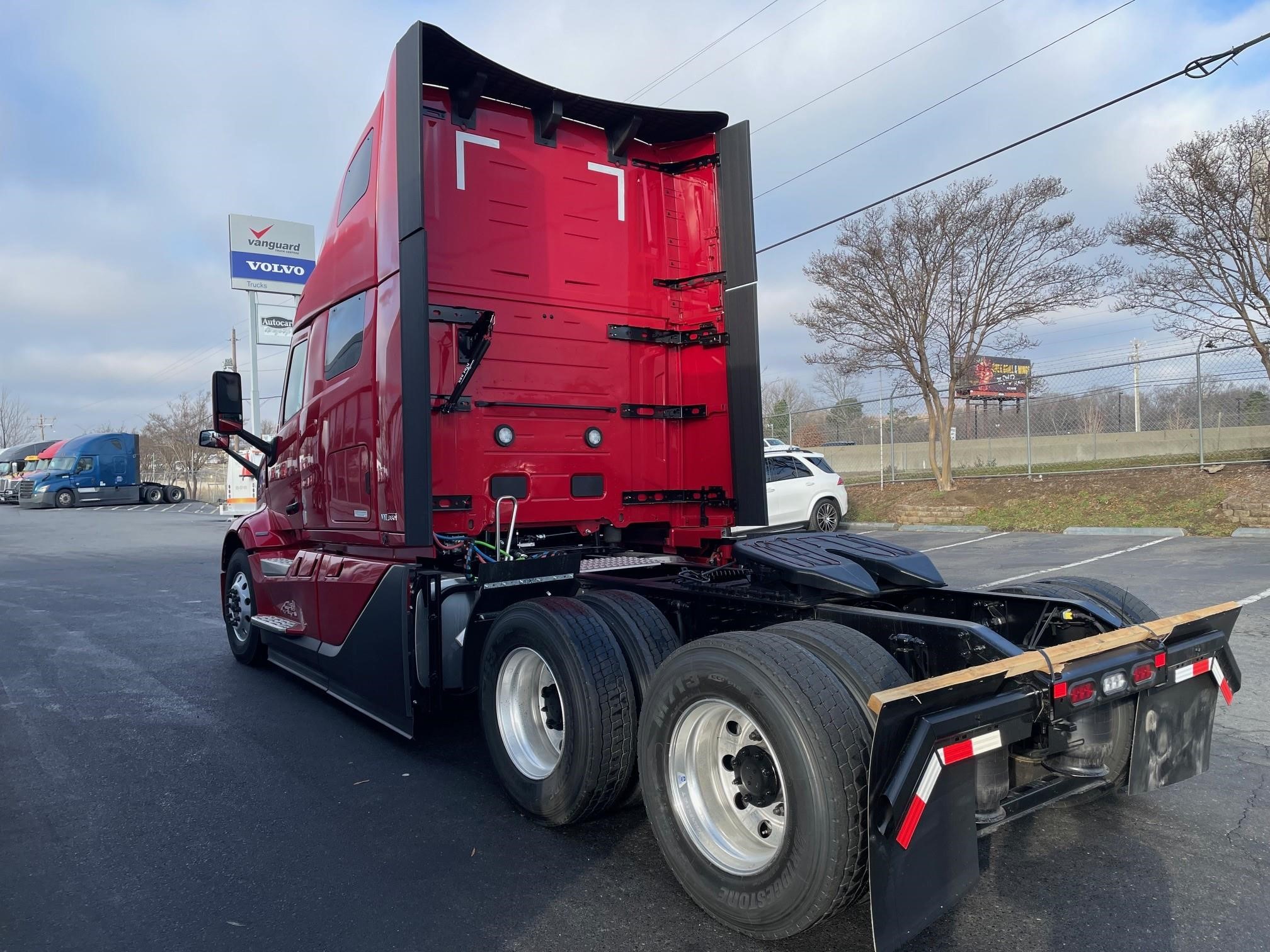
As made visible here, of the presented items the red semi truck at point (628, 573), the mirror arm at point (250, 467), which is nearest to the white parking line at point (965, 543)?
the red semi truck at point (628, 573)

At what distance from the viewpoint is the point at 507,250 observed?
510 centimetres

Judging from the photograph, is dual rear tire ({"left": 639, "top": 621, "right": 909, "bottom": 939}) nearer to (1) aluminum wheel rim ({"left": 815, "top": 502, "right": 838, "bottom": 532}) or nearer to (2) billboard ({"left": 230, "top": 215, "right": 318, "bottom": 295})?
(1) aluminum wheel rim ({"left": 815, "top": 502, "right": 838, "bottom": 532})

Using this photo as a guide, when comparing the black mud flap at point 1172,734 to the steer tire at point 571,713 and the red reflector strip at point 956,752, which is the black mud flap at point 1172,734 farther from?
the steer tire at point 571,713

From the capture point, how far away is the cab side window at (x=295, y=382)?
6.03m

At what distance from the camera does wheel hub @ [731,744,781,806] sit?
9.35 feet

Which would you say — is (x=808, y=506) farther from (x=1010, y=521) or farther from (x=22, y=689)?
(x=22, y=689)

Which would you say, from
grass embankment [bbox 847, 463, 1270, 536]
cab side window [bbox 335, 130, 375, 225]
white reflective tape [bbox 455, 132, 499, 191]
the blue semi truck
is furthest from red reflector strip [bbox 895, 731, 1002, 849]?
the blue semi truck

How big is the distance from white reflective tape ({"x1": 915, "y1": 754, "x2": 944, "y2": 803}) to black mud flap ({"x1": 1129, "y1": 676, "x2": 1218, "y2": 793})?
47.6 inches

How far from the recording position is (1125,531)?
13.7 m

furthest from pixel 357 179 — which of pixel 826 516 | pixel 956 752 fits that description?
pixel 826 516

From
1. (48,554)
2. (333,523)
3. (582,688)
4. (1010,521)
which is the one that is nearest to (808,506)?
(1010,521)

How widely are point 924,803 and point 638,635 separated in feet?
5.34

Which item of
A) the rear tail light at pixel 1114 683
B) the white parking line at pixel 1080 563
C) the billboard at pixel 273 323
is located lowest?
the white parking line at pixel 1080 563

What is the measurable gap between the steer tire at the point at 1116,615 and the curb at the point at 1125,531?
34.8 feet
